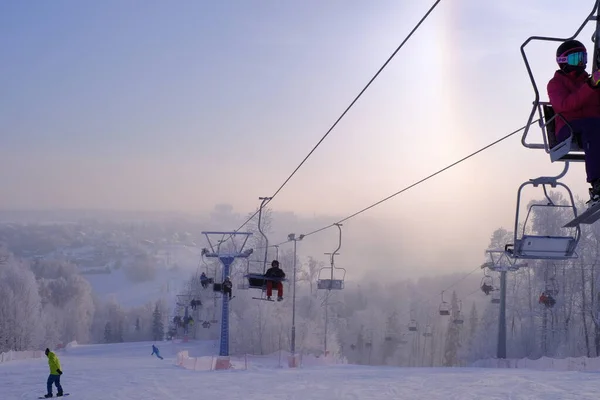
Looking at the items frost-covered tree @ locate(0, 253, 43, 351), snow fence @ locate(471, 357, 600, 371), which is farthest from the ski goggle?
frost-covered tree @ locate(0, 253, 43, 351)

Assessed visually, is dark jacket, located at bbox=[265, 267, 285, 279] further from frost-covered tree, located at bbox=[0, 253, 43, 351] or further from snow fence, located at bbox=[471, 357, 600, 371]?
frost-covered tree, located at bbox=[0, 253, 43, 351]

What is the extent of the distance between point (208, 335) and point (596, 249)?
60.0 m

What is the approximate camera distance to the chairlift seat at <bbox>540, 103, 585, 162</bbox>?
226 inches

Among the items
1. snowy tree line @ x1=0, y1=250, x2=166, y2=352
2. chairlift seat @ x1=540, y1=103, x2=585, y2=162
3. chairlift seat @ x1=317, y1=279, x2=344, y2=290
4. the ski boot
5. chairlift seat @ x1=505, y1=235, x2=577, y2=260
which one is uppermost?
chairlift seat @ x1=540, y1=103, x2=585, y2=162

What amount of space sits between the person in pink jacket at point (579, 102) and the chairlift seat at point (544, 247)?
1.86 meters

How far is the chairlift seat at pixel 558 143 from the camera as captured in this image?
18.8 ft

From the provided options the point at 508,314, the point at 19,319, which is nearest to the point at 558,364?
the point at 508,314

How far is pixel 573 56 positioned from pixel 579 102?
42 cm

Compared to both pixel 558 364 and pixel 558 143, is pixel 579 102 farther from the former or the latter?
pixel 558 364

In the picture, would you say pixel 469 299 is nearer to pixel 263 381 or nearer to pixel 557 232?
pixel 557 232

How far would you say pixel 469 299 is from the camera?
13550 centimetres

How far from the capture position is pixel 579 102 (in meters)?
5.48

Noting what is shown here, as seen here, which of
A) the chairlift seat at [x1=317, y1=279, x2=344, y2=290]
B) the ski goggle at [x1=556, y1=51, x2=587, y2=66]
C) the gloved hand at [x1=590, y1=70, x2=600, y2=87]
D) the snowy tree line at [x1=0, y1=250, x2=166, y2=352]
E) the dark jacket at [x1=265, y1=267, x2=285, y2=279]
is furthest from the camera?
the snowy tree line at [x1=0, y1=250, x2=166, y2=352]

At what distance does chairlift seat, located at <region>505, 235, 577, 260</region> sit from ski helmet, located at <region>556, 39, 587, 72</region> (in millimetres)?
2460
